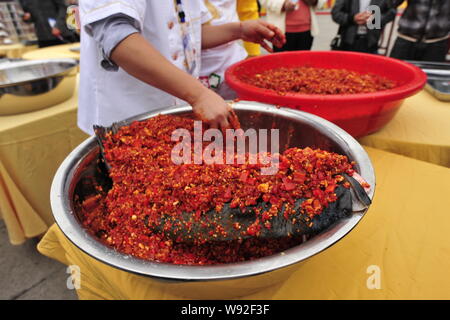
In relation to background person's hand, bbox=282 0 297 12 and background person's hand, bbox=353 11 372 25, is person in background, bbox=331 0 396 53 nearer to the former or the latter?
background person's hand, bbox=353 11 372 25

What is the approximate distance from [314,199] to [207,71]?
1.26m

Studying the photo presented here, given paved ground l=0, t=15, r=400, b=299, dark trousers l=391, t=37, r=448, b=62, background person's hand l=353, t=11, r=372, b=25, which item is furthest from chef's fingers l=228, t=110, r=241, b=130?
dark trousers l=391, t=37, r=448, b=62

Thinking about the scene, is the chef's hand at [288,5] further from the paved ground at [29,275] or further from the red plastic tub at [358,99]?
the paved ground at [29,275]

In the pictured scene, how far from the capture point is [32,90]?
162 cm

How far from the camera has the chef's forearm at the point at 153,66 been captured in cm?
91

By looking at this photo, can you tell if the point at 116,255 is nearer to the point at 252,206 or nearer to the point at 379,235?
the point at 252,206

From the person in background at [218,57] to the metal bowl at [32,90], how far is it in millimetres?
832

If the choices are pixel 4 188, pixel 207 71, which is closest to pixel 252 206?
pixel 207 71

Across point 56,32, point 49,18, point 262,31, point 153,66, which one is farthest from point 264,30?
point 49,18

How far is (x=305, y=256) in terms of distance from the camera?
0.52m

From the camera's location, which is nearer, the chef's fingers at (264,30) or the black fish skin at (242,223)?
the black fish skin at (242,223)

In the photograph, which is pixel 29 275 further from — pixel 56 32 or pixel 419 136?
pixel 56 32

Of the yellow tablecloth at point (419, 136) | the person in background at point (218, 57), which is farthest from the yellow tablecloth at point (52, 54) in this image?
the yellow tablecloth at point (419, 136)

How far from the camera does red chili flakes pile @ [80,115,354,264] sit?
66 cm
